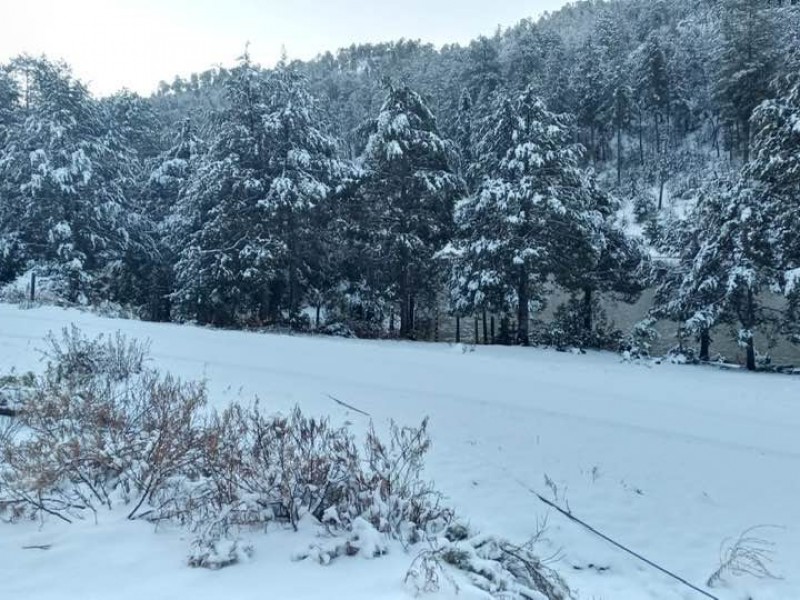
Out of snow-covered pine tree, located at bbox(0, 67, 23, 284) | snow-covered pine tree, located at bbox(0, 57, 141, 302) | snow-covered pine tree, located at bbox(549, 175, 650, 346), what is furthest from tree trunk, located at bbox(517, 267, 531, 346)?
snow-covered pine tree, located at bbox(0, 67, 23, 284)

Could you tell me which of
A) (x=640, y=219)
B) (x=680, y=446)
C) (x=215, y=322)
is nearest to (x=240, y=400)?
(x=680, y=446)

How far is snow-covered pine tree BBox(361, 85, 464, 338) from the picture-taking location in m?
17.4

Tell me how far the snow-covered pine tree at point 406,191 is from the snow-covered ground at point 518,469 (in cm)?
699

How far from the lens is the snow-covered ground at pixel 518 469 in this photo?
3129mm

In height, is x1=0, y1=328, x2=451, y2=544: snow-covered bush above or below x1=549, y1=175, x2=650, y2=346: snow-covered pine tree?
below

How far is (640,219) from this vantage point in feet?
139

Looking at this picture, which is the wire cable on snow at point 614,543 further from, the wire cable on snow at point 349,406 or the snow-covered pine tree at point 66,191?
the snow-covered pine tree at point 66,191

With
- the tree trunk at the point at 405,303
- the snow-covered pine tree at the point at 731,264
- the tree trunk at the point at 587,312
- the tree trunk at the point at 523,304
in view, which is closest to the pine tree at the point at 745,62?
the tree trunk at the point at 587,312

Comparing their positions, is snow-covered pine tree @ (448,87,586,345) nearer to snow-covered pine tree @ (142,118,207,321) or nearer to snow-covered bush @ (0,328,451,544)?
snow-covered pine tree @ (142,118,207,321)

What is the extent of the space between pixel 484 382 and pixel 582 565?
14.6 feet

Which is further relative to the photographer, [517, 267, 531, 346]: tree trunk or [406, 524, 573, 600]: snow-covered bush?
[517, 267, 531, 346]: tree trunk

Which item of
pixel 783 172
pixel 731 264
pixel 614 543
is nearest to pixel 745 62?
pixel 783 172

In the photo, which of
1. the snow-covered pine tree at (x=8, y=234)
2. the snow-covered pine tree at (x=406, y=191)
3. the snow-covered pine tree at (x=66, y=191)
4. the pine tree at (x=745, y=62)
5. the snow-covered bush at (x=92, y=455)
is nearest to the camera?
the snow-covered bush at (x=92, y=455)

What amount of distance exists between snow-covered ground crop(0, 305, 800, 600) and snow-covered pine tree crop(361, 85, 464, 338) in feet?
22.9
